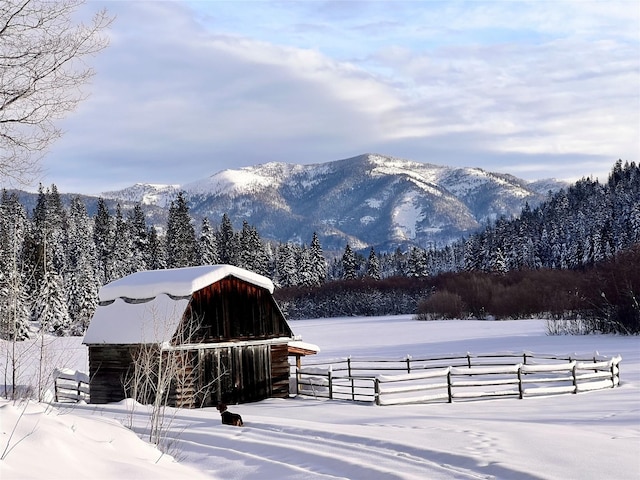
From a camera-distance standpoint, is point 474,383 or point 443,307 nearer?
point 474,383

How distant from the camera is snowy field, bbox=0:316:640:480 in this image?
8.33 metres

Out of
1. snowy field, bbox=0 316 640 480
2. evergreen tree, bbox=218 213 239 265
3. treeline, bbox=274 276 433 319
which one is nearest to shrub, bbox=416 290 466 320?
treeline, bbox=274 276 433 319

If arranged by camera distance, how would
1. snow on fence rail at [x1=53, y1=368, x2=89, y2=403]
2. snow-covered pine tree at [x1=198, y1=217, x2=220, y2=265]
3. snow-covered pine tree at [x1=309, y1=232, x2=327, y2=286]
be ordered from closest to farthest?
snow on fence rail at [x1=53, y1=368, x2=89, y2=403], snow-covered pine tree at [x1=198, y1=217, x2=220, y2=265], snow-covered pine tree at [x1=309, y1=232, x2=327, y2=286]

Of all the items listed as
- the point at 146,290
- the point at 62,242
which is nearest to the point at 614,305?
the point at 146,290

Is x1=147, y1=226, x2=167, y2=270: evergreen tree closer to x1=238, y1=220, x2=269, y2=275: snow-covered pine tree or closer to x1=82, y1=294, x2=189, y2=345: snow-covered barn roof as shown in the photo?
x1=238, y1=220, x2=269, y2=275: snow-covered pine tree

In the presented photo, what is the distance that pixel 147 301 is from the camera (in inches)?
1042

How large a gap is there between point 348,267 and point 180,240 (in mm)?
33932

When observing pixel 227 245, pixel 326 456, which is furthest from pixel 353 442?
pixel 227 245

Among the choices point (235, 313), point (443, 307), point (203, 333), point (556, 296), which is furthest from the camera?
point (443, 307)

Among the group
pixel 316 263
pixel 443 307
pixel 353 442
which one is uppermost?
pixel 316 263

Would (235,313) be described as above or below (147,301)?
below

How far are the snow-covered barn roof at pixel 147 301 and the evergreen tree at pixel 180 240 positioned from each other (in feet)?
184

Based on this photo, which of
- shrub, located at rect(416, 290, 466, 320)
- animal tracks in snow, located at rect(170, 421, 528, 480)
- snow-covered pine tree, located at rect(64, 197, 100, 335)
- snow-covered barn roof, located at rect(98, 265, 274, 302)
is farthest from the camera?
shrub, located at rect(416, 290, 466, 320)

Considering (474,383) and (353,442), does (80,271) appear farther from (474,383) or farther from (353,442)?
(353,442)
